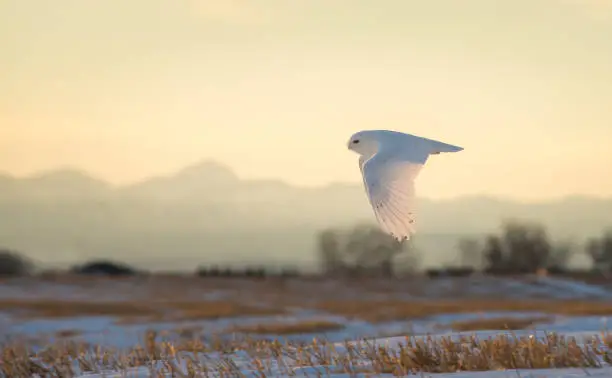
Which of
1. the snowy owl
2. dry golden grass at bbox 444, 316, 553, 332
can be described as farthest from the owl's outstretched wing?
dry golden grass at bbox 444, 316, 553, 332

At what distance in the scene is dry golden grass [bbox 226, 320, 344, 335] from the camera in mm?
20422

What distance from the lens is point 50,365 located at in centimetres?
977

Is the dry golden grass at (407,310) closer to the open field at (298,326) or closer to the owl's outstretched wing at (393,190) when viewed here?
the open field at (298,326)

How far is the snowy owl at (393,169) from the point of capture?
305 inches

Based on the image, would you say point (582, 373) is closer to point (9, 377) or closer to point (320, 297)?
point (9, 377)

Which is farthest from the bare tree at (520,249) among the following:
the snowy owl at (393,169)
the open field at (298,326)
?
the snowy owl at (393,169)

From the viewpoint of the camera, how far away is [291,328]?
21.6m

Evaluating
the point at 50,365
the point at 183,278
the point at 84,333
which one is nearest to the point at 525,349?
the point at 50,365

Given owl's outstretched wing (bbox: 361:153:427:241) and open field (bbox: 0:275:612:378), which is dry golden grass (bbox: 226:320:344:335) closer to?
open field (bbox: 0:275:612:378)

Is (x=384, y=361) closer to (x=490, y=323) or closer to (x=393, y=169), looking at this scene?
(x=393, y=169)

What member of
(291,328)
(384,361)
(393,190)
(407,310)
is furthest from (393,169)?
(407,310)

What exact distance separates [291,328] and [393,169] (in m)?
13.7

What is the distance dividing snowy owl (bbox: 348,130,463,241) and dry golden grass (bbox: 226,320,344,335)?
11.0 metres

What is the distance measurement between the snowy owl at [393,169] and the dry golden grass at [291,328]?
11.0 meters
